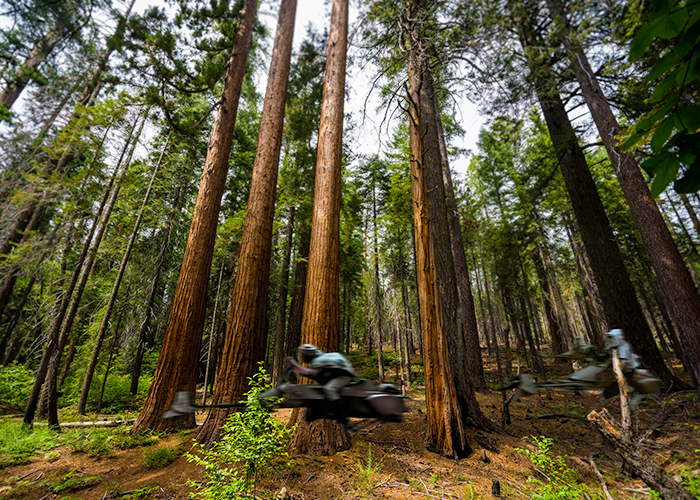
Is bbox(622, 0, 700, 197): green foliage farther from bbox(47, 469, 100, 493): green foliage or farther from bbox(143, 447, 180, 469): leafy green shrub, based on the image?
bbox(47, 469, 100, 493): green foliage

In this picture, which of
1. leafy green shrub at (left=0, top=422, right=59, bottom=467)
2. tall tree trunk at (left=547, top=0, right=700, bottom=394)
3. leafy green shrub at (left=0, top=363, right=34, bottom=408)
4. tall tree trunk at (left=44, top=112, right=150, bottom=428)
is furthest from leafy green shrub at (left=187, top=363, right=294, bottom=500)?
leafy green shrub at (left=0, top=363, right=34, bottom=408)

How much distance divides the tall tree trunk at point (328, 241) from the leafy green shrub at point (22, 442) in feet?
15.0

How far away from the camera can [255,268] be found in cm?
→ 487

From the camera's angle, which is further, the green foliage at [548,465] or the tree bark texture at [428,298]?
the tree bark texture at [428,298]

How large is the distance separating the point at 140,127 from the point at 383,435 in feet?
33.6

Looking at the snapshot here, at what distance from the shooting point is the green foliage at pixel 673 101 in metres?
0.82

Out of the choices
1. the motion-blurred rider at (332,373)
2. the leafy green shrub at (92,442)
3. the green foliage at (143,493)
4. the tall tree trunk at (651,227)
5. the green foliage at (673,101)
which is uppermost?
the tall tree trunk at (651,227)

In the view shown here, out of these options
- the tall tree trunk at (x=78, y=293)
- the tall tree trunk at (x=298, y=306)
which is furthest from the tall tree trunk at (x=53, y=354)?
the tall tree trunk at (x=298, y=306)

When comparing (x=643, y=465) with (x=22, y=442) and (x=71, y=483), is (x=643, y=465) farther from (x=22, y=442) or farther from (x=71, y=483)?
(x=22, y=442)

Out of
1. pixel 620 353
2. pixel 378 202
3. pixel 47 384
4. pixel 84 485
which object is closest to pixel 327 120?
pixel 620 353

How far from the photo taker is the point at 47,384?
20.3 ft

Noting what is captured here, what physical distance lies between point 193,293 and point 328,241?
294 cm

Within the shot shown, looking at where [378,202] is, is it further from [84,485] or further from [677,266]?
[84,485]

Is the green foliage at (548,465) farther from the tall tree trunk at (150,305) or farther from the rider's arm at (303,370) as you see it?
the tall tree trunk at (150,305)
